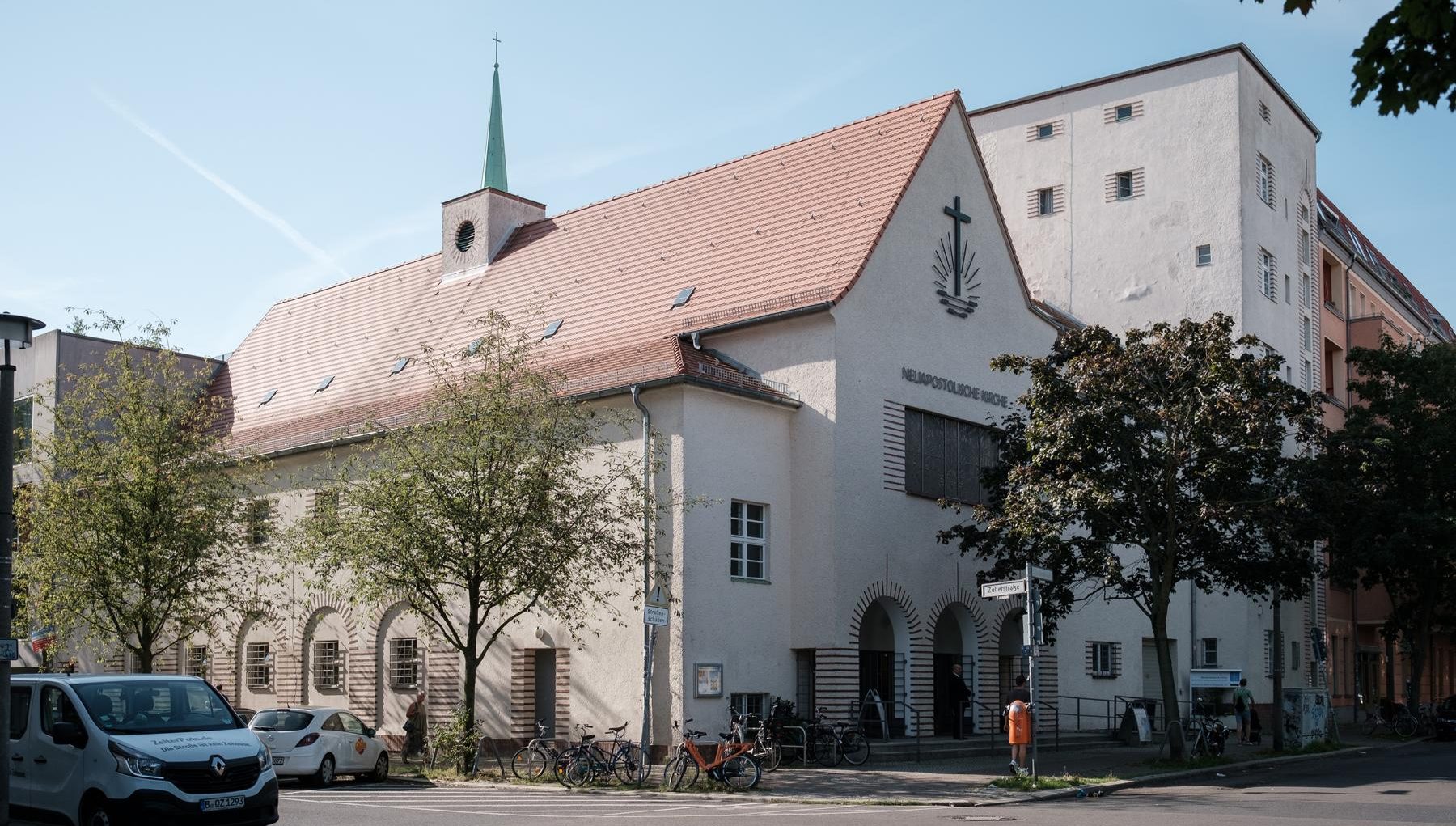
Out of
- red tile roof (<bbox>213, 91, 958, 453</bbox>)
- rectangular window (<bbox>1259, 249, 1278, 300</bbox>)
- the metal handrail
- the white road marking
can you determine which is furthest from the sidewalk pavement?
rectangular window (<bbox>1259, 249, 1278, 300</bbox>)

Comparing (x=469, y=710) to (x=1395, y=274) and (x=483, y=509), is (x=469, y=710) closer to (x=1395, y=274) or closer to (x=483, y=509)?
(x=483, y=509)

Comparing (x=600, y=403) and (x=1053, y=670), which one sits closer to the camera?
(x=600, y=403)

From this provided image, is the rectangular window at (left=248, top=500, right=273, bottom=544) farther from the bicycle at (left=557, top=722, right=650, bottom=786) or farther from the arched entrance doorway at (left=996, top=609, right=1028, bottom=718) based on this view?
the arched entrance doorway at (left=996, top=609, right=1028, bottom=718)

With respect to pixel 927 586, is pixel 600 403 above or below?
above

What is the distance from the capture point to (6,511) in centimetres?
1345

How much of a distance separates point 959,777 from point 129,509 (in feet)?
53.3

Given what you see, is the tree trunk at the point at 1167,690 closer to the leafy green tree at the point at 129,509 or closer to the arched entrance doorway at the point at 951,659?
the arched entrance doorway at the point at 951,659

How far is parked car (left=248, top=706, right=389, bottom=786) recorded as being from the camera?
2245 cm

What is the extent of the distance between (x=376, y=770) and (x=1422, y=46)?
825 inches

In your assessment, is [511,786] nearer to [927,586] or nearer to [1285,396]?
[927,586]

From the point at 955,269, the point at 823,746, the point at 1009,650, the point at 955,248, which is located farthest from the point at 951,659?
the point at 955,248

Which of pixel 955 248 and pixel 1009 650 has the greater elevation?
pixel 955 248

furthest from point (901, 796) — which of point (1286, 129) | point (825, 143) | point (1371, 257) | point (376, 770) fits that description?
point (1371, 257)

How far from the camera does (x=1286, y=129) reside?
46.4 m
